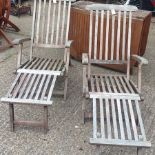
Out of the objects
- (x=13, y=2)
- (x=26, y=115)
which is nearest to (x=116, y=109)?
(x=26, y=115)

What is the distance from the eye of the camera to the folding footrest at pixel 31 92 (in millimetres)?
3311

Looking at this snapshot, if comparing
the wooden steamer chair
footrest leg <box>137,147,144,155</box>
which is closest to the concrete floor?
footrest leg <box>137,147,144,155</box>

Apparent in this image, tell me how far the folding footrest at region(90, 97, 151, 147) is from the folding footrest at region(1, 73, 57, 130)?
52cm

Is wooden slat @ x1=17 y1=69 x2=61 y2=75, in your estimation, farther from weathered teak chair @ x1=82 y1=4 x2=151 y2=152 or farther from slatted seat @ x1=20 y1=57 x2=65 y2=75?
weathered teak chair @ x1=82 y1=4 x2=151 y2=152

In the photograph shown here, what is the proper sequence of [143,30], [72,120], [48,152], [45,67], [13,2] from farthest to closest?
1. [13,2]
2. [143,30]
3. [45,67]
4. [72,120]
5. [48,152]

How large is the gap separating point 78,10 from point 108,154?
2.66 meters

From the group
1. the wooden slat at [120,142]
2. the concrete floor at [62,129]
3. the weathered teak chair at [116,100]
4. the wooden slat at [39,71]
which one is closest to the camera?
the wooden slat at [120,142]

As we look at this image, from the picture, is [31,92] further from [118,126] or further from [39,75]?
[118,126]

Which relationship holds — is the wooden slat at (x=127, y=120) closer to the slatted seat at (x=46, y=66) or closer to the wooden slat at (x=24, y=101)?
the wooden slat at (x=24, y=101)

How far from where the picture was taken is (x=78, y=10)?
202 inches

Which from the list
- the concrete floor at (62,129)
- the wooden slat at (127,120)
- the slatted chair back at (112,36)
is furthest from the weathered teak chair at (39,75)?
the wooden slat at (127,120)

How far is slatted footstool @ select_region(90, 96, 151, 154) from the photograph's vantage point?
2.89 m

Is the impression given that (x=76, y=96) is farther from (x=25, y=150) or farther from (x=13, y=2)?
(x=13, y=2)

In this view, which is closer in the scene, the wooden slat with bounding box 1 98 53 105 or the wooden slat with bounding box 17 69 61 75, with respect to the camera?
the wooden slat with bounding box 1 98 53 105
